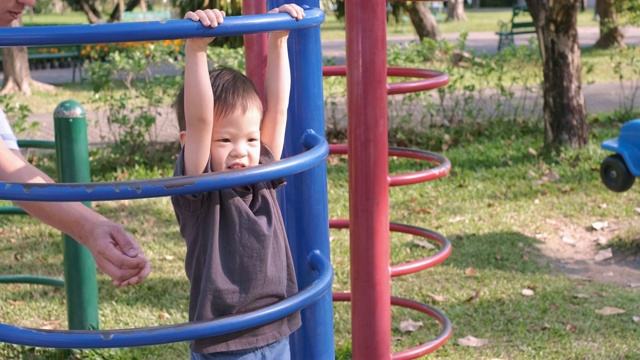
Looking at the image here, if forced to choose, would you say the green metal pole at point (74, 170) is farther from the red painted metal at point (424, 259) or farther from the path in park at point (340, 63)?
the path in park at point (340, 63)

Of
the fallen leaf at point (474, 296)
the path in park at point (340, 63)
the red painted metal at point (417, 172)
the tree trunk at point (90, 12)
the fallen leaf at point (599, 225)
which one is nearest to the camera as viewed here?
the red painted metal at point (417, 172)

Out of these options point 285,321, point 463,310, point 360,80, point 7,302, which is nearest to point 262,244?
point 285,321

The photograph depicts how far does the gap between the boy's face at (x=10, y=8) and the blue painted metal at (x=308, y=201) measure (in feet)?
2.05

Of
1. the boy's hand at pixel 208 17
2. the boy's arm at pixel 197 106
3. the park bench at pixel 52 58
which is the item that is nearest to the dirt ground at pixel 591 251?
the boy's arm at pixel 197 106

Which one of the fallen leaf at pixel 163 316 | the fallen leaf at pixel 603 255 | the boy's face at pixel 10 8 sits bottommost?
the fallen leaf at pixel 603 255

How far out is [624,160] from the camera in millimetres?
5340

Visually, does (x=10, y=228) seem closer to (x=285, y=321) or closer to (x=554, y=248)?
(x=554, y=248)

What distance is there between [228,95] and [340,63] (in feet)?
43.3

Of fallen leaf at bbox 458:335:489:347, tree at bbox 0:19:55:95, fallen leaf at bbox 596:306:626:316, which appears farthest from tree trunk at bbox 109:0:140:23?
fallen leaf at bbox 458:335:489:347

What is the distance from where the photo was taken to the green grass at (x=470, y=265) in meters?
3.93

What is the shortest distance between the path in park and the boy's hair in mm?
4779

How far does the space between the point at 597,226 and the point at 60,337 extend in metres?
4.15

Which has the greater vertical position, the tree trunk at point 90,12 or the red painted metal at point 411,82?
the red painted metal at point 411,82

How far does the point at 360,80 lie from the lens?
2916 millimetres
